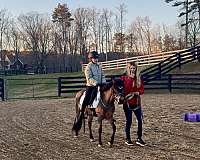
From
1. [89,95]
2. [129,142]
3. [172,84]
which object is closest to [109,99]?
[89,95]

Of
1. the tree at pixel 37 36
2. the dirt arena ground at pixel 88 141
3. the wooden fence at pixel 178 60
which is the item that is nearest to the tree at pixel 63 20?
the tree at pixel 37 36

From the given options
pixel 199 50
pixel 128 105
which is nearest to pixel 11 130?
pixel 128 105

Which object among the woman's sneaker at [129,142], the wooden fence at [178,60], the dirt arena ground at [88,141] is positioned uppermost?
the wooden fence at [178,60]

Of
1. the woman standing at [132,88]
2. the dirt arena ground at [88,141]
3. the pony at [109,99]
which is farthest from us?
the woman standing at [132,88]

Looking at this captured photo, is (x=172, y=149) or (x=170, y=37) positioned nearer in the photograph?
(x=172, y=149)

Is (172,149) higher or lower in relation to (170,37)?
lower

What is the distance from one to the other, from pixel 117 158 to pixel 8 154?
2198 millimetres

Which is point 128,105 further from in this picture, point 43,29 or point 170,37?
point 43,29

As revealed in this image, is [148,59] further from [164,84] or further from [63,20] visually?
[63,20]

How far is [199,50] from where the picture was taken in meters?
27.9

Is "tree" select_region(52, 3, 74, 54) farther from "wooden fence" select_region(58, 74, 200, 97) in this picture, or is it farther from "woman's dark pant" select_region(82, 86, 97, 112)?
"woman's dark pant" select_region(82, 86, 97, 112)

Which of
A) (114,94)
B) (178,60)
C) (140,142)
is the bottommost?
(140,142)

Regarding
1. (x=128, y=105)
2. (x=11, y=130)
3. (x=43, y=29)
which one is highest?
(x=43, y=29)

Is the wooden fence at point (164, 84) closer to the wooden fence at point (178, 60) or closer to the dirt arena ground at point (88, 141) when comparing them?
the wooden fence at point (178, 60)
